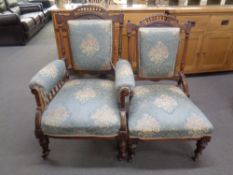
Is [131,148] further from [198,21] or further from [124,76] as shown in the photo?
[198,21]

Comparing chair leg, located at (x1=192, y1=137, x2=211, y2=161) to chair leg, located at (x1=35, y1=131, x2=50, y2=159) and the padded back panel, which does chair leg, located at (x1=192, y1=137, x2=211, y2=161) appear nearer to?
chair leg, located at (x1=35, y1=131, x2=50, y2=159)

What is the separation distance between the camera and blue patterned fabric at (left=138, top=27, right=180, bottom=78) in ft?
4.60

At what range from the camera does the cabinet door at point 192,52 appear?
7.56 ft

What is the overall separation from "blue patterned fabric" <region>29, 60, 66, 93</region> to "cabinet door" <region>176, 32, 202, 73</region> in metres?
1.38

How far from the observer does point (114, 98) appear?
135cm

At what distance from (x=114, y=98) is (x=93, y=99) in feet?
0.50

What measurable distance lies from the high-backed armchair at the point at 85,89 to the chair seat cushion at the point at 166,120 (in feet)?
0.32

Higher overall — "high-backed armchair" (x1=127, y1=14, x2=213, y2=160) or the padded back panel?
the padded back panel

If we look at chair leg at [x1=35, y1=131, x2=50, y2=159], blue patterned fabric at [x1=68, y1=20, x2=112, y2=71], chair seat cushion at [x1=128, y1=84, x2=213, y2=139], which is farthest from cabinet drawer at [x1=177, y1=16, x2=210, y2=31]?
chair leg at [x1=35, y1=131, x2=50, y2=159]

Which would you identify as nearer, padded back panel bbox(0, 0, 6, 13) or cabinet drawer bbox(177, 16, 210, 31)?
cabinet drawer bbox(177, 16, 210, 31)

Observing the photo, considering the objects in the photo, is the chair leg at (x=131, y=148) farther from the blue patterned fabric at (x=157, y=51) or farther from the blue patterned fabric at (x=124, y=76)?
the blue patterned fabric at (x=157, y=51)

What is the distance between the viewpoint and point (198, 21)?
86.7 inches

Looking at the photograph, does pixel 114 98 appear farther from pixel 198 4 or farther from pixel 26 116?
pixel 198 4

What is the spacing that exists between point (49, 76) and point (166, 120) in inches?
32.8
